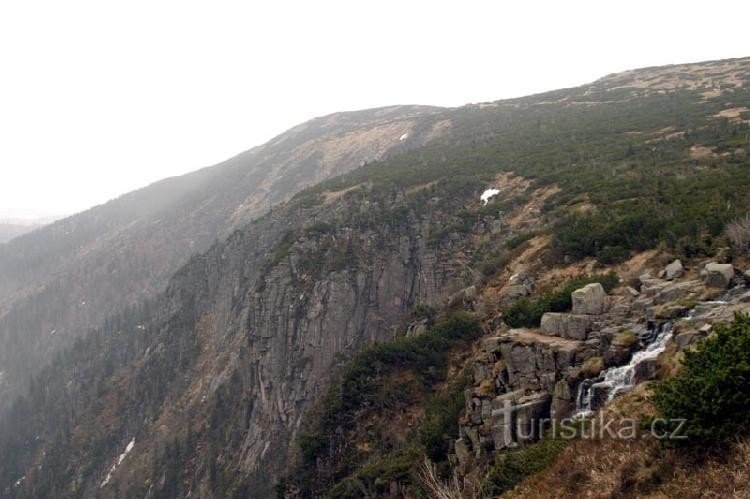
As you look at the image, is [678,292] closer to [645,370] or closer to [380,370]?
[645,370]

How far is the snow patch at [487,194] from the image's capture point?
45497 millimetres

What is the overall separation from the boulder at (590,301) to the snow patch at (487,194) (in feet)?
92.2

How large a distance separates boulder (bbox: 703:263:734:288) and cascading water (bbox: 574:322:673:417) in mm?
2210

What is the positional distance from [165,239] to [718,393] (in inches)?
5705

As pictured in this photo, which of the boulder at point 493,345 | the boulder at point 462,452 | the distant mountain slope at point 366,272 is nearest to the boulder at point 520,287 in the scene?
the distant mountain slope at point 366,272

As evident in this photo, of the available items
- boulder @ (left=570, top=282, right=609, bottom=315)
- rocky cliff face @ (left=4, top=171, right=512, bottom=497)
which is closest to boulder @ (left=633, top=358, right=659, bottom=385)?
boulder @ (left=570, top=282, right=609, bottom=315)

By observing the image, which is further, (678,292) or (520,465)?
(678,292)

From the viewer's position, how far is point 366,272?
4953 cm

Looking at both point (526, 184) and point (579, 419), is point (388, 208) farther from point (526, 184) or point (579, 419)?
point (579, 419)

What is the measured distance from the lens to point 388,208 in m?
53.4

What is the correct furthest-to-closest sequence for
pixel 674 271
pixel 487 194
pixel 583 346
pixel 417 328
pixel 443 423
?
1. pixel 487 194
2. pixel 417 328
3. pixel 443 423
4. pixel 674 271
5. pixel 583 346

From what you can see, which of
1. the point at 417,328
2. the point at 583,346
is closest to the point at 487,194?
the point at 417,328

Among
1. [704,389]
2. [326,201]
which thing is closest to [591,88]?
[326,201]

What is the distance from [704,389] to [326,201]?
2287 inches
